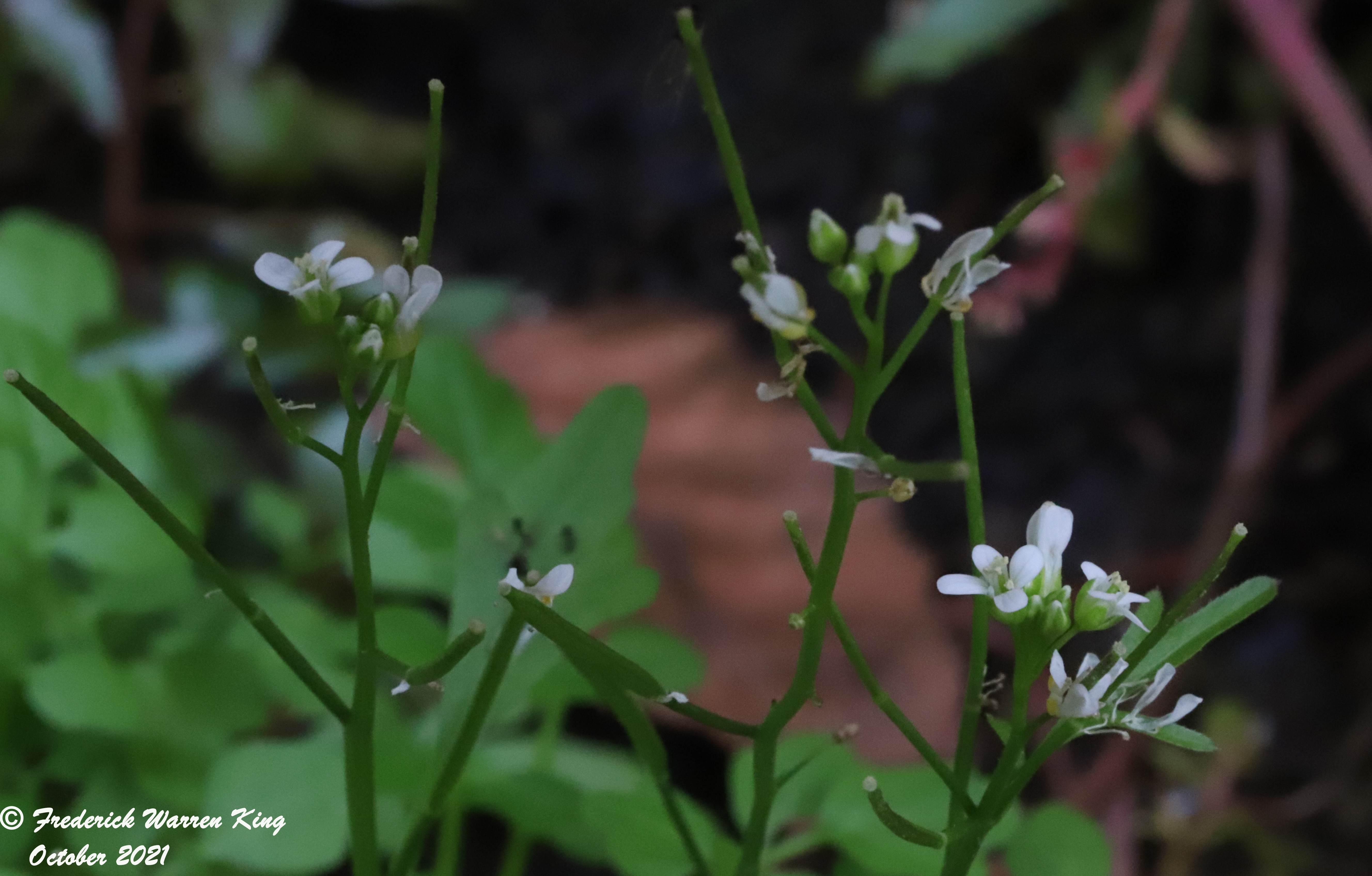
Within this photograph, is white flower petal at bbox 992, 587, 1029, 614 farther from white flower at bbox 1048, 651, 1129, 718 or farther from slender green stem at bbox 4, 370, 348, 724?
slender green stem at bbox 4, 370, 348, 724

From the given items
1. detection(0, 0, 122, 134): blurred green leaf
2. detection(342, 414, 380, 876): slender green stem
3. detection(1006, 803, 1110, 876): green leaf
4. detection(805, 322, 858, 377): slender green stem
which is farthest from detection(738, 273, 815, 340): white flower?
detection(0, 0, 122, 134): blurred green leaf

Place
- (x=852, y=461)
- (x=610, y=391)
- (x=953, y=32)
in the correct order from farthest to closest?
(x=953, y=32) → (x=610, y=391) → (x=852, y=461)

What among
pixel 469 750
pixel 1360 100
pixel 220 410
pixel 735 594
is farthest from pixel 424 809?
pixel 1360 100

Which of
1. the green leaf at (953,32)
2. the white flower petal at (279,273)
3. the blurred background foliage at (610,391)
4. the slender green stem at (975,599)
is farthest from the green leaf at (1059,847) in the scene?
the green leaf at (953,32)

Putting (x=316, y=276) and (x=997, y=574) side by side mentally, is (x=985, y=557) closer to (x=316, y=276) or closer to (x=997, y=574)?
(x=997, y=574)

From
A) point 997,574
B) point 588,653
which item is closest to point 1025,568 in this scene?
point 997,574

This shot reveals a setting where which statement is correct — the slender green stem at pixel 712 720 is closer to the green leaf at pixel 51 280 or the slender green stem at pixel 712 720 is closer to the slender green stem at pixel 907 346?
the slender green stem at pixel 907 346
